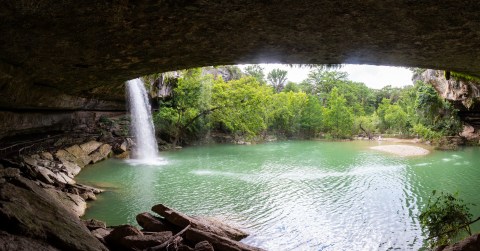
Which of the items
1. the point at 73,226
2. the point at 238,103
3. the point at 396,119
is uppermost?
the point at 238,103

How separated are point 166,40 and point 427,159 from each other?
19985 mm

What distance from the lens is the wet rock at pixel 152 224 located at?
606 centimetres

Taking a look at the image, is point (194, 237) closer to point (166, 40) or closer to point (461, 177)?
point (166, 40)

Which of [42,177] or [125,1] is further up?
[125,1]

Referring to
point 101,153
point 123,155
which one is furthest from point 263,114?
point 101,153

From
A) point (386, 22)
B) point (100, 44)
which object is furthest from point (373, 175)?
point (100, 44)

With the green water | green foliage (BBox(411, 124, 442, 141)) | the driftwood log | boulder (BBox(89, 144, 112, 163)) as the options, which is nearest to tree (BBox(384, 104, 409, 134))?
green foliage (BBox(411, 124, 442, 141))

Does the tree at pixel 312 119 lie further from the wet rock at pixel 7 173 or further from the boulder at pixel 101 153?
the wet rock at pixel 7 173

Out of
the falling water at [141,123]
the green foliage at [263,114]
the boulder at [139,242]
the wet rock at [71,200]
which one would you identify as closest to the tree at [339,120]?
the green foliage at [263,114]

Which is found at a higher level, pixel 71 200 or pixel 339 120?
pixel 339 120

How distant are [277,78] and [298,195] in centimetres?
5006

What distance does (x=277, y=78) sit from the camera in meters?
59.2

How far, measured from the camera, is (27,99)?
767cm

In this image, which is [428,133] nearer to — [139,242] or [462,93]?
[462,93]
